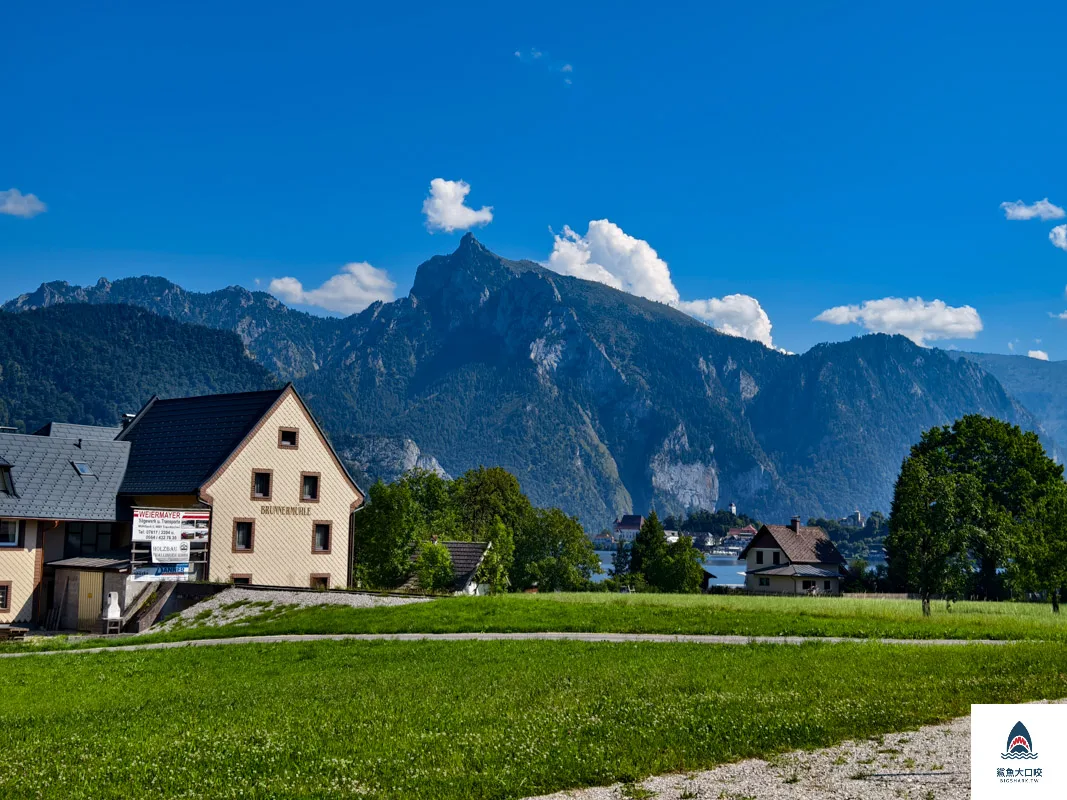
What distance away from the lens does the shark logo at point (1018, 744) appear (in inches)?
407

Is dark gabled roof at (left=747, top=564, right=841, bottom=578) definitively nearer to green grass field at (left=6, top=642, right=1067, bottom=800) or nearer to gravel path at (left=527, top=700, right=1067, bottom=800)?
green grass field at (left=6, top=642, right=1067, bottom=800)

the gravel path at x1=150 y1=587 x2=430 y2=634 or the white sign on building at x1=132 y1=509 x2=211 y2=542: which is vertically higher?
the white sign on building at x1=132 y1=509 x2=211 y2=542

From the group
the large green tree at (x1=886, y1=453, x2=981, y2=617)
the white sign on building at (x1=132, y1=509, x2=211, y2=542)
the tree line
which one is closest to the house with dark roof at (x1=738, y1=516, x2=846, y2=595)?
the tree line

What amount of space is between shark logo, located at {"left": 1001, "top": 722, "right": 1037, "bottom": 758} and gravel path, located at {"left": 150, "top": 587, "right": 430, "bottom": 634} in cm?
2913

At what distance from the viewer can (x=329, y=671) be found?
73.3ft

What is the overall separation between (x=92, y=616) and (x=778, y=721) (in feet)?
125

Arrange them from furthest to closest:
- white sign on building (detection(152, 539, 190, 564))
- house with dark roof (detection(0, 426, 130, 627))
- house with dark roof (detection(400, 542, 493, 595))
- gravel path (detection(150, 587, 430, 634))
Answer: house with dark roof (detection(400, 542, 493, 595)) → house with dark roof (detection(0, 426, 130, 627)) → white sign on building (detection(152, 539, 190, 564)) → gravel path (detection(150, 587, 430, 634))

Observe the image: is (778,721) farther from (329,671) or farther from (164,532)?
(164,532)

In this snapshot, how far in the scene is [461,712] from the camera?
52.7 ft

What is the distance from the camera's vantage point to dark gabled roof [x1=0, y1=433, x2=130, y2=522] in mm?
45625

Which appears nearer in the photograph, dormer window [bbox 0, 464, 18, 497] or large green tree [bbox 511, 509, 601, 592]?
dormer window [bbox 0, 464, 18, 497]

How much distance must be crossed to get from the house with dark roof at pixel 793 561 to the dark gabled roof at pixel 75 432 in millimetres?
68678

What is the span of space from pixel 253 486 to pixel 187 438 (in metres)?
5.62

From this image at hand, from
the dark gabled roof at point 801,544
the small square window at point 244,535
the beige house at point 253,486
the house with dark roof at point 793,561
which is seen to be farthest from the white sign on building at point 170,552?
the dark gabled roof at point 801,544
